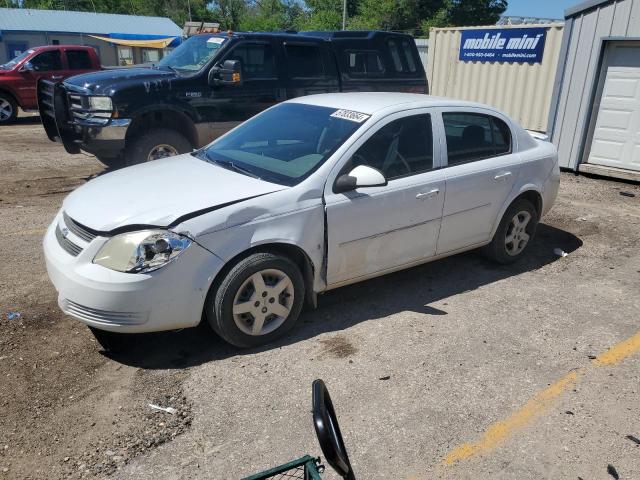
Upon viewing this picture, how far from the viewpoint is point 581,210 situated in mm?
7785

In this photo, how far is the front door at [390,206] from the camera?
4.02 meters

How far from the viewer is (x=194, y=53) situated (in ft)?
26.8

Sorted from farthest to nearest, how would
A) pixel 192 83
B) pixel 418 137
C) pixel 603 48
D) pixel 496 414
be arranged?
pixel 603 48, pixel 192 83, pixel 418 137, pixel 496 414

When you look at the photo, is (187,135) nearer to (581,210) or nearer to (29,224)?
(29,224)

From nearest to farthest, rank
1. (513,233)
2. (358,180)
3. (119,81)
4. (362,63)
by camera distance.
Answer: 1. (358,180)
2. (513,233)
3. (119,81)
4. (362,63)

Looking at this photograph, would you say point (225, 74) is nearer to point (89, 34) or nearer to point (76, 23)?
point (89, 34)

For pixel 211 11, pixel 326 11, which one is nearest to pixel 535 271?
pixel 326 11

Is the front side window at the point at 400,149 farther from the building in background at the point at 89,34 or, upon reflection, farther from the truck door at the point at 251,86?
the building in background at the point at 89,34

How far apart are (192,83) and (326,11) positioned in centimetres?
5747

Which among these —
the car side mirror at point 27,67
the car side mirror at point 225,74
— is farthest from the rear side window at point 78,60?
the car side mirror at point 225,74

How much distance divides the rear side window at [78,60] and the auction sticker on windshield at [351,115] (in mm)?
13167

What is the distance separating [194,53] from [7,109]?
9.26 m

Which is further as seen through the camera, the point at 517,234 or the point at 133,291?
the point at 517,234

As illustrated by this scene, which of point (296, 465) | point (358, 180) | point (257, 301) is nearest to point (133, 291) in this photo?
point (257, 301)
